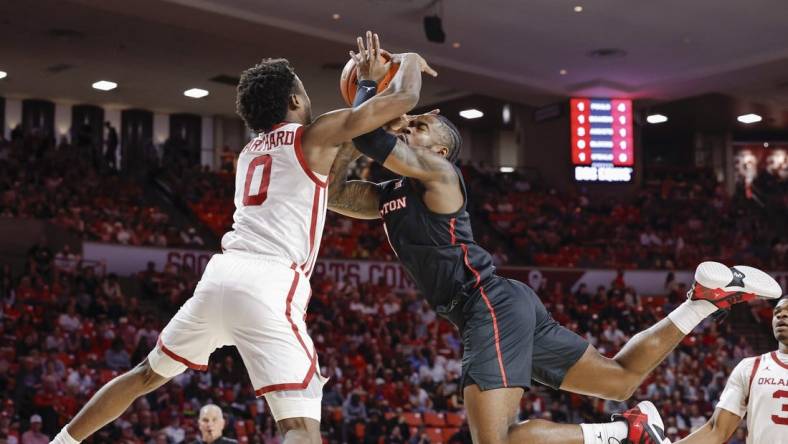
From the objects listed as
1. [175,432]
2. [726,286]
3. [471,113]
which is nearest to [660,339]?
[726,286]

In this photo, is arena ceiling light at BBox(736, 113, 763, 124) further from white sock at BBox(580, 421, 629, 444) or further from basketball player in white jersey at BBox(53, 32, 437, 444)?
basketball player in white jersey at BBox(53, 32, 437, 444)

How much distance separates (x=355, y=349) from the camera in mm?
14938

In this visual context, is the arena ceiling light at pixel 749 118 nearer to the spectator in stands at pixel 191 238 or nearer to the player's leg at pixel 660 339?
the spectator in stands at pixel 191 238

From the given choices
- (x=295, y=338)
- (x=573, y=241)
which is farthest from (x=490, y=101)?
(x=295, y=338)

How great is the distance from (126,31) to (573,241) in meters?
10.8

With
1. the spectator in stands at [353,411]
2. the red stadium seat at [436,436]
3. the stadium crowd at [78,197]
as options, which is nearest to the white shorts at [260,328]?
the spectator in stands at [353,411]

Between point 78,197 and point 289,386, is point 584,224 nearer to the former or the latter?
point 78,197

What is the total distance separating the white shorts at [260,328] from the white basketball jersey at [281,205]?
0.26ft

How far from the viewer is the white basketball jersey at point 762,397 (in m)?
5.95

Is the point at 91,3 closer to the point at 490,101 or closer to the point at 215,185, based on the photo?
the point at 215,185

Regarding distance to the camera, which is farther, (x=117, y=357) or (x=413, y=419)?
(x=413, y=419)

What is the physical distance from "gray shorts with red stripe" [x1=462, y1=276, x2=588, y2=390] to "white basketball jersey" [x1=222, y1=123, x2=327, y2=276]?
954 mm

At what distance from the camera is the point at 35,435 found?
33.8 feet

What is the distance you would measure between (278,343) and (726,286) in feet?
8.46
